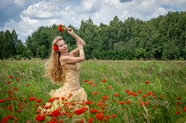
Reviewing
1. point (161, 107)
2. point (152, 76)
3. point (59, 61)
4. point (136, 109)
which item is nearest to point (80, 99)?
point (59, 61)

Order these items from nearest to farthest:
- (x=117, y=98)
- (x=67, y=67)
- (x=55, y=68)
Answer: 1. (x=117, y=98)
2. (x=67, y=67)
3. (x=55, y=68)

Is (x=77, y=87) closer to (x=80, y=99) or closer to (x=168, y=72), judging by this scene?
(x=80, y=99)

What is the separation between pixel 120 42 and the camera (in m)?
49.8

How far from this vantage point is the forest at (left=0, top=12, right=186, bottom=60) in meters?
41.9

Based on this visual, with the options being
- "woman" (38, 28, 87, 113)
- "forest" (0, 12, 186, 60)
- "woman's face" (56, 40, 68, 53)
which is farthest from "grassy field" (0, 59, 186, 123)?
"forest" (0, 12, 186, 60)

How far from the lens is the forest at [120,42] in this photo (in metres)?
41.9

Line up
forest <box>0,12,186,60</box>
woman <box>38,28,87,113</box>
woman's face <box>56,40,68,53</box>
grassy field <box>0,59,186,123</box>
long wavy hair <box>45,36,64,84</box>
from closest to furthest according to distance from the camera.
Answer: grassy field <box>0,59,186,123</box>
woman <box>38,28,87,113</box>
woman's face <box>56,40,68,53</box>
long wavy hair <box>45,36,64,84</box>
forest <box>0,12,186,60</box>

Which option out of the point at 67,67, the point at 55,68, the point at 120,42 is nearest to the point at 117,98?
the point at 67,67

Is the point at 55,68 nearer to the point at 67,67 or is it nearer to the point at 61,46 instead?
the point at 67,67

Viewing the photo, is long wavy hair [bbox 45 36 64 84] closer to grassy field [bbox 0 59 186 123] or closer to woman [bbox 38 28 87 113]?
woman [bbox 38 28 87 113]

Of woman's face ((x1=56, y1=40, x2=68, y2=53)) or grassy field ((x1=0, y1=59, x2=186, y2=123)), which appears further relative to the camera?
woman's face ((x1=56, y1=40, x2=68, y2=53))

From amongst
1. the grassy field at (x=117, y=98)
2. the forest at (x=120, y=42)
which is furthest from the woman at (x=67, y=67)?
the forest at (x=120, y=42)

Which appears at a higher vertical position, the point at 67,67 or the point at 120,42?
the point at 120,42

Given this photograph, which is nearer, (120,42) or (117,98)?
(117,98)
